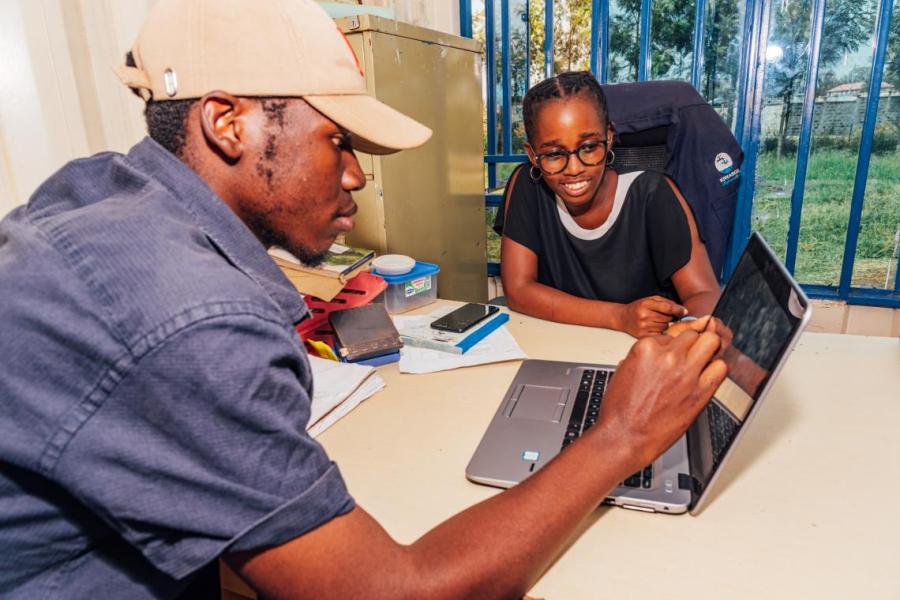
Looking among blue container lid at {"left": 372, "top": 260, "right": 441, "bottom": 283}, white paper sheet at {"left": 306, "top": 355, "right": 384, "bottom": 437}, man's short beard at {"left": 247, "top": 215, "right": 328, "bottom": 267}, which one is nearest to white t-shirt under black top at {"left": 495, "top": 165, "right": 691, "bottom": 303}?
blue container lid at {"left": 372, "top": 260, "right": 441, "bottom": 283}

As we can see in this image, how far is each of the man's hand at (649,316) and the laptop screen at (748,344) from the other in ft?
1.17

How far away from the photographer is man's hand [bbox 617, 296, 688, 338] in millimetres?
1253

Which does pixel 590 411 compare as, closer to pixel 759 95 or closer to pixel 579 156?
pixel 579 156

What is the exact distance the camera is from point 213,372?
0.46 metres

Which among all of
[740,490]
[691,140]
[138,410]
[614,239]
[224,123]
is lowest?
[740,490]

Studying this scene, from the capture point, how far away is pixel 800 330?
605 millimetres

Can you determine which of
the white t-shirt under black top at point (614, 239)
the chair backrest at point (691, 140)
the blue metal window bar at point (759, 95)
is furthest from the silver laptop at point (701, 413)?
the blue metal window bar at point (759, 95)

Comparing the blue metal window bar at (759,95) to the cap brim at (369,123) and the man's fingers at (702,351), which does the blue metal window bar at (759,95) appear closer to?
the cap brim at (369,123)

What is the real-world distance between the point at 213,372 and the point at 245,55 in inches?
14.6

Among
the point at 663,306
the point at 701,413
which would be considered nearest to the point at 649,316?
the point at 663,306

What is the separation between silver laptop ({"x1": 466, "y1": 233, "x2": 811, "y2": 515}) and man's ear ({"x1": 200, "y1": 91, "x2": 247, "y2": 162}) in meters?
0.50

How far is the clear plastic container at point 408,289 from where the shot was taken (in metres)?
1.51

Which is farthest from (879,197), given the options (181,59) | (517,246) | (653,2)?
(181,59)

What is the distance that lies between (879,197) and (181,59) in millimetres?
2527
